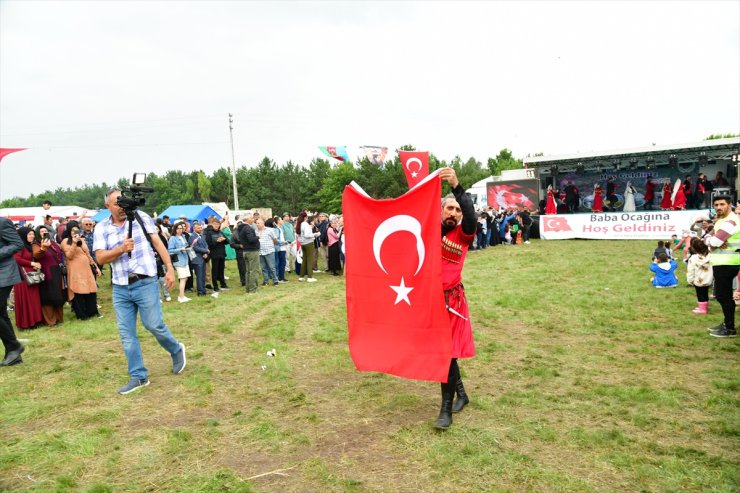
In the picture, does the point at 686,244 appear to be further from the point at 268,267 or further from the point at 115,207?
the point at 115,207

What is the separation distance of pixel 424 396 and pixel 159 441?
8.83 ft

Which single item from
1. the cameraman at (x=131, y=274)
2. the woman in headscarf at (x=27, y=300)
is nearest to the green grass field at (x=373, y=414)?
the cameraman at (x=131, y=274)

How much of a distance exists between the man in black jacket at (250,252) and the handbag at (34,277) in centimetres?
473

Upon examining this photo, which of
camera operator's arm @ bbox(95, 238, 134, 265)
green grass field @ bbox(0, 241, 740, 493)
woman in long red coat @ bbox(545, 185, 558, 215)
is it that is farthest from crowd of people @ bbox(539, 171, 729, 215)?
camera operator's arm @ bbox(95, 238, 134, 265)

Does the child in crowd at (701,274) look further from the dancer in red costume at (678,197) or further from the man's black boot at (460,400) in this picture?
the dancer in red costume at (678,197)

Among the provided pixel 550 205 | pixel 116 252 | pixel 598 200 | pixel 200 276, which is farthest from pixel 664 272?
pixel 598 200

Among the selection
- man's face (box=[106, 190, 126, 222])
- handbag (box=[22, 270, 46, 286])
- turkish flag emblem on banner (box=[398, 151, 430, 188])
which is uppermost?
turkish flag emblem on banner (box=[398, 151, 430, 188])

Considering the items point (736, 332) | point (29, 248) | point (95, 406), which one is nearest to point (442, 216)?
point (95, 406)

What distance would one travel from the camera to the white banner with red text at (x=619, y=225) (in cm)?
2195

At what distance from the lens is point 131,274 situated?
A: 18.0 feet

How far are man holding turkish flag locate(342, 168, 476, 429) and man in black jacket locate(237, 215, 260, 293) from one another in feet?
27.7

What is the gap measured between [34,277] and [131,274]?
5.25 meters

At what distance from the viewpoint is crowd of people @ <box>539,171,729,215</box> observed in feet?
82.3

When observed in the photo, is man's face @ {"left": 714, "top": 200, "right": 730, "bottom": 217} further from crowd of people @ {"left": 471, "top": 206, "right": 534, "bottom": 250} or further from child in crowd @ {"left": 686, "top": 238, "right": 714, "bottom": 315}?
crowd of people @ {"left": 471, "top": 206, "right": 534, "bottom": 250}
